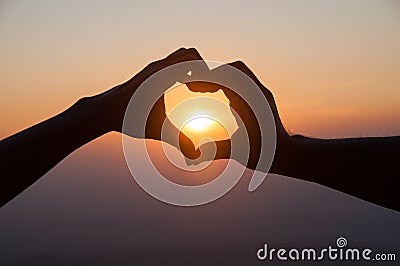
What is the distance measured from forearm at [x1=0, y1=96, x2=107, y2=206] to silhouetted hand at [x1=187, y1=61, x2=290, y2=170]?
0.99ft

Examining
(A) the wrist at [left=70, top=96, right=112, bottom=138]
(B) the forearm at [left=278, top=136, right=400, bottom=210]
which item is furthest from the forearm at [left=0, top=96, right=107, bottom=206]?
(B) the forearm at [left=278, top=136, right=400, bottom=210]

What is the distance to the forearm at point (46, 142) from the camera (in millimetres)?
1281

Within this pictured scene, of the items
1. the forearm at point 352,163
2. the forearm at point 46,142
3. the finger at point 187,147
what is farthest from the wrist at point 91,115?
the forearm at point 352,163

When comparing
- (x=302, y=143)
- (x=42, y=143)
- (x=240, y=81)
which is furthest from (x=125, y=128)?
(x=302, y=143)

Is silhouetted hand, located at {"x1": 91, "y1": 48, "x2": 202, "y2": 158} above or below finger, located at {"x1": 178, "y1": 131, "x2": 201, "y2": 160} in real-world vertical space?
above

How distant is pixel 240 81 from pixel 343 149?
34cm

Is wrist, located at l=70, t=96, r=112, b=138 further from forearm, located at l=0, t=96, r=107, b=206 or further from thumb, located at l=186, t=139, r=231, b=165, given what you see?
thumb, located at l=186, t=139, r=231, b=165

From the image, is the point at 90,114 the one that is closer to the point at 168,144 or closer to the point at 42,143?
the point at 42,143

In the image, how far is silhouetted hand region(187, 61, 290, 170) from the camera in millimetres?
1337

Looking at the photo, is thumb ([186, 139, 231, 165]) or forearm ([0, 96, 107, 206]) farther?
thumb ([186, 139, 231, 165])

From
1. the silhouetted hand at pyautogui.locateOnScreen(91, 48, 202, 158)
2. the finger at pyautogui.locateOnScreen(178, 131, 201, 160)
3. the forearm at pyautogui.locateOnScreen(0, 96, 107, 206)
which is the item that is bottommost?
the forearm at pyautogui.locateOnScreen(0, 96, 107, 206)

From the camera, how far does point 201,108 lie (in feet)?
5.43

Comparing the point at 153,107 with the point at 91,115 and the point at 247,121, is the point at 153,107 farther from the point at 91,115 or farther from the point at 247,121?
the point at 247,121

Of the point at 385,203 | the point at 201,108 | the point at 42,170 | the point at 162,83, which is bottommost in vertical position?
the point at 42,170
